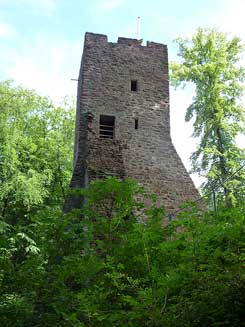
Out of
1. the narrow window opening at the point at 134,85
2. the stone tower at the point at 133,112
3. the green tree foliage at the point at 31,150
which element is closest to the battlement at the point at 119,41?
the stone tower at the point at 133,112

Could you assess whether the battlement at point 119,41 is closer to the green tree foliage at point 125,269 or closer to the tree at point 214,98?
the tree at point 214,98

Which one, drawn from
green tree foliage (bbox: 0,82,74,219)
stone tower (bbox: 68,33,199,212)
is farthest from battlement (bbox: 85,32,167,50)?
green tree foliage (bbox: 0,82,74,219)

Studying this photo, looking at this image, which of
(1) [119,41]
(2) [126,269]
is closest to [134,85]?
(1) [119,41]

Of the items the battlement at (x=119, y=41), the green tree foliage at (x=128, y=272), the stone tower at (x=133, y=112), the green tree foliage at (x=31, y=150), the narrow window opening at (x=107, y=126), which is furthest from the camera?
the green tree foliage at (x=31, y=150)

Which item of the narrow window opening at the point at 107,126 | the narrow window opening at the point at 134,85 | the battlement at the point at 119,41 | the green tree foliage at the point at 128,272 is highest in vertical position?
the battlement at the point at 119,41

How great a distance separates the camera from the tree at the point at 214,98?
1575cm

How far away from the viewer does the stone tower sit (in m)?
11.9

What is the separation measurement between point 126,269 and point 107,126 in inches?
278

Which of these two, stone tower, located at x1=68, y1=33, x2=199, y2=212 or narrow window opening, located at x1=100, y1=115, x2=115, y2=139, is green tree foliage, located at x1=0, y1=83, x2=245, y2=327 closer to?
stone tower, located at x1=68, y1=33, x2=199, y2=212

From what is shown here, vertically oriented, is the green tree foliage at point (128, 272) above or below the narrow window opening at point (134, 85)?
below

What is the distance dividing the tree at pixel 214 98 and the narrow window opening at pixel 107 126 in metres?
4.15

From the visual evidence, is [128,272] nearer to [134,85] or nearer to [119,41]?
[134,85]

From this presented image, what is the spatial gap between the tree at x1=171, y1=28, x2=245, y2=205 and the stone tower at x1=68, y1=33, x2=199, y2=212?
3.09 meters

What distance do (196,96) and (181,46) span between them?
225cm
